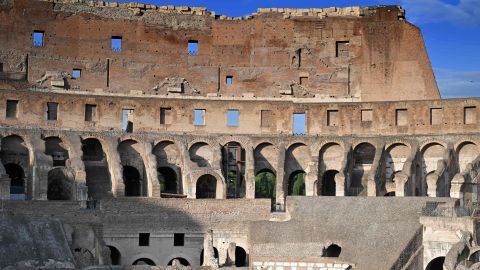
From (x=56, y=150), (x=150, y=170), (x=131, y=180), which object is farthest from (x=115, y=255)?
(x=131, y=180)

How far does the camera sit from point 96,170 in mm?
46156

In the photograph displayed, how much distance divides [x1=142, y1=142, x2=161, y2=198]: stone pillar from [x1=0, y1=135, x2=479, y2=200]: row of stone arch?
0.18ft

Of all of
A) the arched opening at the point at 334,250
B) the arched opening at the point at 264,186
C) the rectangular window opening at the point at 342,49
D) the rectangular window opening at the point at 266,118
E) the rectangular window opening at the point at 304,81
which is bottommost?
the arched opening at the point at 334,250

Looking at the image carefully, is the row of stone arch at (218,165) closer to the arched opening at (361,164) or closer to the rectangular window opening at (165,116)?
the arched opening at (361,164)

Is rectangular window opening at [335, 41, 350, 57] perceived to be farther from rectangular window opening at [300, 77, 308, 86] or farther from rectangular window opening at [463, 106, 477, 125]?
rectangular window opening at [463, 106, 477, 125]

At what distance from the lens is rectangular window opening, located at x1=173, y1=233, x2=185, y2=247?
42625 millimetres

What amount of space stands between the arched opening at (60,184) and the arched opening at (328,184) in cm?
1480

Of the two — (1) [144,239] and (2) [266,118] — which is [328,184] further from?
(1) [144,239]

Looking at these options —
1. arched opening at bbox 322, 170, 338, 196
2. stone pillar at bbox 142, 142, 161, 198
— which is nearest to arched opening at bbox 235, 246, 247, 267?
stone pillar at bbox 142, 142, 161, 198

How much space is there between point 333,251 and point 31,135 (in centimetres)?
1702

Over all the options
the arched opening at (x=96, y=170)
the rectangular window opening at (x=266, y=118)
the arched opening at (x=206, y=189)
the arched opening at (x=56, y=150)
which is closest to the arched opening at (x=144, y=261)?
the arched opening at (x=96, y=170)

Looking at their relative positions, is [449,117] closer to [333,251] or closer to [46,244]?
[333,251]

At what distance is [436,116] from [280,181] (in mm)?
9593

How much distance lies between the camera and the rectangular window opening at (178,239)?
140ft
